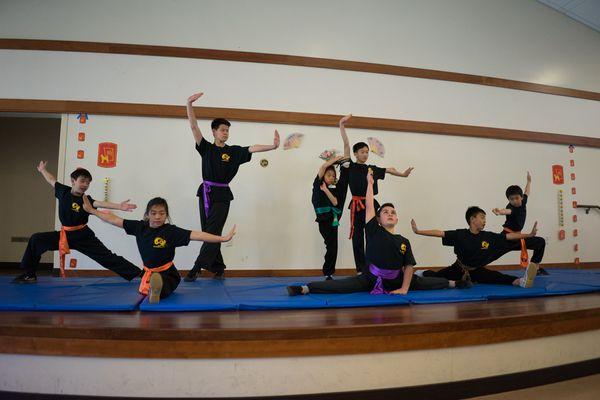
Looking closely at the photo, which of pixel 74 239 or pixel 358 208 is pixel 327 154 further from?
pixel 74 239

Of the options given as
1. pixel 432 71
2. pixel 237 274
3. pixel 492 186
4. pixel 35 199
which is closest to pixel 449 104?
pixel 432 71

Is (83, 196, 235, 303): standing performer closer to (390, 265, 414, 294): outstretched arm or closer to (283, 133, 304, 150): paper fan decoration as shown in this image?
(390, 265, 414, 294): outstretched arm

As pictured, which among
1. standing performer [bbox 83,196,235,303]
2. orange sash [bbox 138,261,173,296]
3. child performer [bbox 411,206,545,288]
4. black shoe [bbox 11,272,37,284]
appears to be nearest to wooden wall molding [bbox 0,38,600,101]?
child performer [bbox 411,206,545,288]

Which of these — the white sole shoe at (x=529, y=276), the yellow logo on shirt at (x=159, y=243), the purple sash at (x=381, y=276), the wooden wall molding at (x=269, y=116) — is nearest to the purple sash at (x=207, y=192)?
the yellow logo on shirt at (x=159, y=243)

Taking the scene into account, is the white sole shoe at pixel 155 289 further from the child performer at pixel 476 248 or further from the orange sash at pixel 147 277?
the child performer at pixel 476 248

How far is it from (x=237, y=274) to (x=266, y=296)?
224 centimetres

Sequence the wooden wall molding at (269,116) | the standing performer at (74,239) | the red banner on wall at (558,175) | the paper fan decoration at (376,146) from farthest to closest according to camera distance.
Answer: the red banner on wall at (558,175)
the paper fan decoration at (376,146)
the wooden wall molding at (269,116)
the standing performer at (74,239)

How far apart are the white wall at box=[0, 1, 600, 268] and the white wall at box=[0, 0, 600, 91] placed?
0.02 metres

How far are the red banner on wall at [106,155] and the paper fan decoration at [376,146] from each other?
3.57 metres

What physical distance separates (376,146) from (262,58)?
82.2 inches

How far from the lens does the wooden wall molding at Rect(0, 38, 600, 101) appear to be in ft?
15.5

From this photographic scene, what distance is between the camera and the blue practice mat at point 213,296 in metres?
2.25

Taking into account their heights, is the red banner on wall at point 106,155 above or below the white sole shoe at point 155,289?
above

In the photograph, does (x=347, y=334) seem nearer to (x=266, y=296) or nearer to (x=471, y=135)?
(x=266, y=296)
